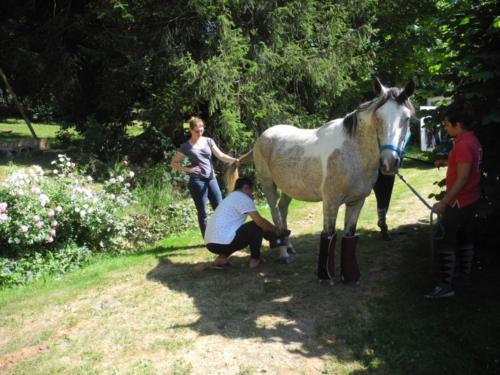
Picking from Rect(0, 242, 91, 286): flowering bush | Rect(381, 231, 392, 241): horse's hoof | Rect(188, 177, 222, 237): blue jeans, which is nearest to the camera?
Rect(0, 242, 91, 286): flowering bush

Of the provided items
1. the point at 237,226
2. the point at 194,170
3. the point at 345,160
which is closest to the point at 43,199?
the point at 194,170

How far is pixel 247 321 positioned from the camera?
4309 millimetres

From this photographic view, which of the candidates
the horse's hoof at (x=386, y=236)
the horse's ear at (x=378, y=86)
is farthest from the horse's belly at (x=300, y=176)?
the horse's hoof at (x=386, y=236)

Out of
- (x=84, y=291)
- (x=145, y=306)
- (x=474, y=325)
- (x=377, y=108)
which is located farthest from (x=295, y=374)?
(x=84, y=291)

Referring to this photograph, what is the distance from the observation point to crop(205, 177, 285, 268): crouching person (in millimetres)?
5402

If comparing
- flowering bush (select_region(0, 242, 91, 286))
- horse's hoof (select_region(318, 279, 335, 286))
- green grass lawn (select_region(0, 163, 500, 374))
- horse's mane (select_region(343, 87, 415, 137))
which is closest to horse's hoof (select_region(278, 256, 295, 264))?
green grass lawn (select_region(0, 163, 500, 374))

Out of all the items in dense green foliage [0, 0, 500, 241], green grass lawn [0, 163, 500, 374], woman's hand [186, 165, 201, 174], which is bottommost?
green grass lawn [0, 163, 500, 374]

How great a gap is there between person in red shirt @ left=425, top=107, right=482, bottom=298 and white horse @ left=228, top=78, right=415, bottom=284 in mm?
472

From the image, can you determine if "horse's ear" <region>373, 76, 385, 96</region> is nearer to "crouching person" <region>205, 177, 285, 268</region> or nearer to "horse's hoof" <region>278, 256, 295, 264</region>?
"crouching person" <region>205, 177, 285, 268</region>

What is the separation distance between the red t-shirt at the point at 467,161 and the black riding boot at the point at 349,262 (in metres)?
1.14

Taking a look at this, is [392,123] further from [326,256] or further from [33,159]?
[33,159]

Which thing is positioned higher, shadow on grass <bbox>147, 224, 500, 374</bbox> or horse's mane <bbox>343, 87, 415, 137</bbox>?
horse's mane <bbox>343, 87, 415, 137</bbox>

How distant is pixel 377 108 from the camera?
416cm

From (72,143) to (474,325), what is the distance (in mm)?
11153
